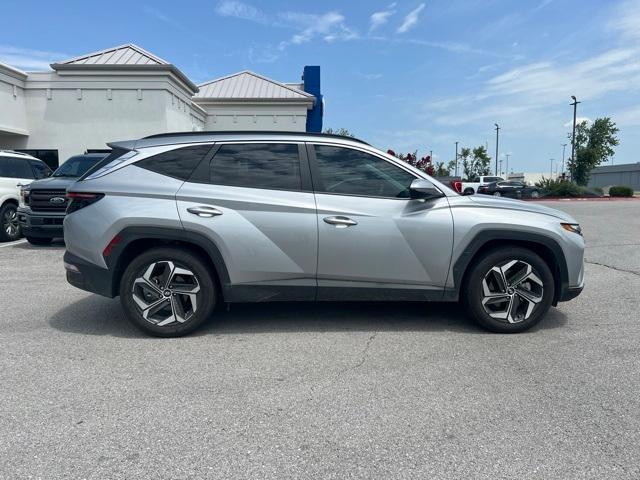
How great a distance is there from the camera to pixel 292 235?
4.16m

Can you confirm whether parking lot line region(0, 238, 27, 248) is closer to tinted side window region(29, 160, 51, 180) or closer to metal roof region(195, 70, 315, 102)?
tinted side window region(29, 160, 51, 180)

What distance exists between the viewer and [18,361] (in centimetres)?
376

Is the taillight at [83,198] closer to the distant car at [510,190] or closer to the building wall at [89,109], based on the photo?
the building wall at [89,109]

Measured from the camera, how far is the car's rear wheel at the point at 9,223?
402 inches

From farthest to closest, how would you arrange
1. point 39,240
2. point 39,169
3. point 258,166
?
1. point 39,169
2. point 39,240
3. point 258,166

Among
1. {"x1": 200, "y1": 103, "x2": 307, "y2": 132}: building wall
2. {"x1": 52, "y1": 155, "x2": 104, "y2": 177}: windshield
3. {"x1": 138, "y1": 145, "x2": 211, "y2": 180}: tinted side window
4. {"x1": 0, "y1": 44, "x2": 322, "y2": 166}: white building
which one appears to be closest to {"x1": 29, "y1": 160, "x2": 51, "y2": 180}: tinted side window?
{"x1": 52, "y1": 155, "x2": 104, "y2": 177}: windshield

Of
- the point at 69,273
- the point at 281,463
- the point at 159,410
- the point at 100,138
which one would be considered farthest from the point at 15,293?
the point at 100,138

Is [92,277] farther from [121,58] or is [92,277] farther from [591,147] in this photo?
[591,147]

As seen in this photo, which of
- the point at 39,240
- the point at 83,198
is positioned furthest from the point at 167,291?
the point at 39,240

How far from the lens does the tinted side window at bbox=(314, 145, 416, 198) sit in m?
4.33

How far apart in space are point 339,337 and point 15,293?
440 cm

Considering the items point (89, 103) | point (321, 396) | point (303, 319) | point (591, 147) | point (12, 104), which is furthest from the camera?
point (591, 147)

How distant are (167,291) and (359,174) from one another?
207cm

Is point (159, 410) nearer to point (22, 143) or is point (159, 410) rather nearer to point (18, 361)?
point (18, 361)
